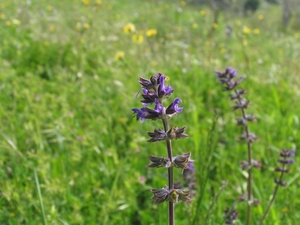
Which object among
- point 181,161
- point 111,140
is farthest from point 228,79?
point 111,140

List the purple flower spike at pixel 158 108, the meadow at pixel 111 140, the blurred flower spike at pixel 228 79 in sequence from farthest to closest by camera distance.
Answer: the meadow at pixel 111 140
the blurred flower spike at pixel 228 79
the purple flower spike at pixel 158 108

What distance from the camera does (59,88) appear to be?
3.87 m

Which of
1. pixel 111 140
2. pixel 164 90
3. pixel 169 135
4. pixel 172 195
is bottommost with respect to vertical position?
pixel 111 140

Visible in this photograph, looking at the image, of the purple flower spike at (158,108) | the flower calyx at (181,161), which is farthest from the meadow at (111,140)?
the flower calyx at (181,161)

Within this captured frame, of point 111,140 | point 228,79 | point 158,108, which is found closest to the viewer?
point 158,108

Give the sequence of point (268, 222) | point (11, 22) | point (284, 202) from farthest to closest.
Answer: point (11, 22) < point (284, 202) < point (268, 222)

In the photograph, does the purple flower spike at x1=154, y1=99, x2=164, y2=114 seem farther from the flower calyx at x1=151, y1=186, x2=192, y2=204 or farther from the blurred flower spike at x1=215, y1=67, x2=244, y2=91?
the blurred flower spike at x1=215, y1=67, x2=244, y2=91

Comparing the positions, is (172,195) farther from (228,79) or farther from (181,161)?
(228,79)

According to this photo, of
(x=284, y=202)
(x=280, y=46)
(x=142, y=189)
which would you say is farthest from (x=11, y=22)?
(x=280, y=46)

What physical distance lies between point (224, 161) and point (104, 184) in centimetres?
86

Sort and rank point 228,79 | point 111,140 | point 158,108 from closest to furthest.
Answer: point 158,108 < point 228,79 < point 111,140

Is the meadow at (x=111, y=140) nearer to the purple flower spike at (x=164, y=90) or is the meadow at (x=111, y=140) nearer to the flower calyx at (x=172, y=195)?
the purple flower spike at (x=164, y=90)

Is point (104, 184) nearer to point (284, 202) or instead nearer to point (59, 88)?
point (284, 202)

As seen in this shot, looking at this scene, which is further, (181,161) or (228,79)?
(228,79)
